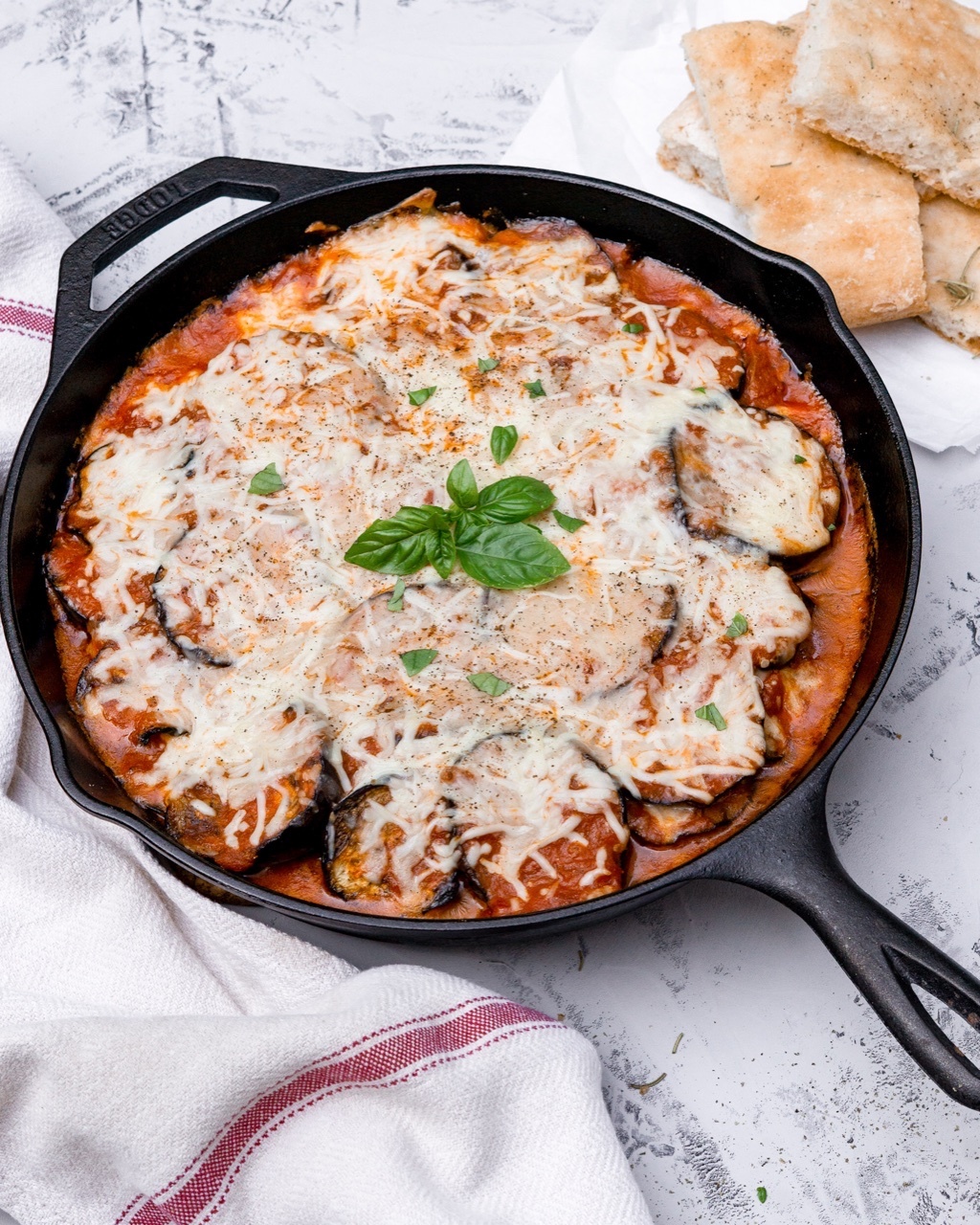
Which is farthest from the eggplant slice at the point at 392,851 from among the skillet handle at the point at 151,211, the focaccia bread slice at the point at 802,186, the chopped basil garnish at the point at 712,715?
the focaccia bread slice at the point at 802,186

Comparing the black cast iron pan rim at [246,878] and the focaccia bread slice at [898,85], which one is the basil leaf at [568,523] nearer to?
the black cast iron pan rim at [246,878]

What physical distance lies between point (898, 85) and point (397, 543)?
6.49ft

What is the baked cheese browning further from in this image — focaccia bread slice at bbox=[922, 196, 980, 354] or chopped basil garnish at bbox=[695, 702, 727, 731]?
focaccia bread slice at bbox=[922, 196, 980, 354]

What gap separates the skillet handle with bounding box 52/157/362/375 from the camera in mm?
3301

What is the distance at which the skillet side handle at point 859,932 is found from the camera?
2451mm

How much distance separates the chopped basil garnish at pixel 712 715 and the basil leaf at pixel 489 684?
44 centimetres

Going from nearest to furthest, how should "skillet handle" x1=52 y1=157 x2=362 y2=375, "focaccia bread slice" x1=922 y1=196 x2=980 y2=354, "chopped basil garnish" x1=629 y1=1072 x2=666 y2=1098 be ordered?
"chopped basil garnish" x1=629 y1=1072 x2=666 y2=1098, "skillet handle" x1=52 y1=157 x2=362 y2=375, "focaccia bread slice" x1=922 y1=196 x2=980 y2=354

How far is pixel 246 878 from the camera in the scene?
2857mm

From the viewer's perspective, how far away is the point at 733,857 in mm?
2609

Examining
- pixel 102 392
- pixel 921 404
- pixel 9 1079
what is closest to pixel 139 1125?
pixel 9 1079

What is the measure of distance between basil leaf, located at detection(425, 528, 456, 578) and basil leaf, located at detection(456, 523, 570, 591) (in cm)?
2

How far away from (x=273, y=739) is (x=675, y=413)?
126cm

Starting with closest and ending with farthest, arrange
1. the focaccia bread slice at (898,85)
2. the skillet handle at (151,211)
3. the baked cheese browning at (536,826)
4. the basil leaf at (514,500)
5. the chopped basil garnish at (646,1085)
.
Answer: the baked cheese browning at (536,826) → the basil leaf at (514,500) → the chopped basil garnish at (646,1085) → the skillet handle at (151,211) → the focaccia bread slice at (898,85)

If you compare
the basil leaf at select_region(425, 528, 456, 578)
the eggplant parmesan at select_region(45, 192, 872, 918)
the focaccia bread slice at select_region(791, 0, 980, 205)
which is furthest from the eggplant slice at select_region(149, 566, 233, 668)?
the focaccia bread slice at select_region(791, 0, 980, 205)
